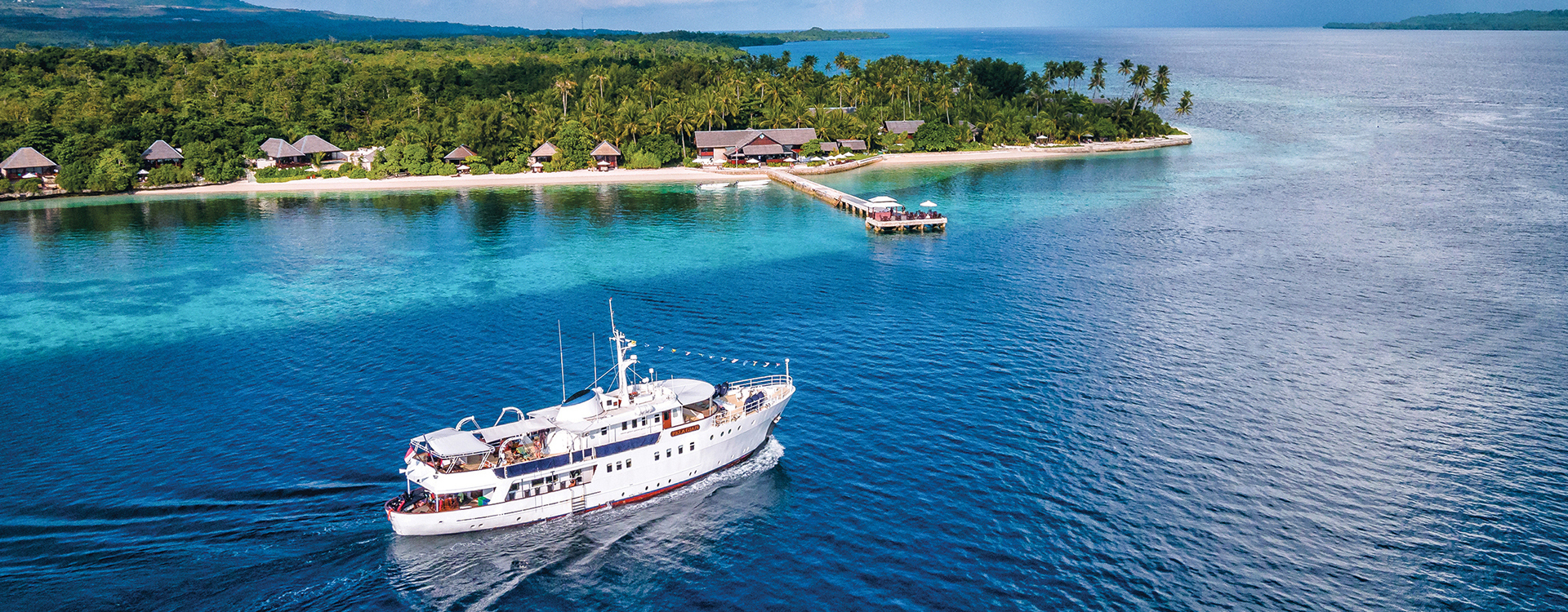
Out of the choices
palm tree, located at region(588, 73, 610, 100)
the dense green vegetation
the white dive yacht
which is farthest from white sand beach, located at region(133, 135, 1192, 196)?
the white dive yacht

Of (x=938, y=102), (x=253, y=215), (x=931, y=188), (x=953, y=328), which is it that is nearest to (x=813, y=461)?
(x=953, y=328)

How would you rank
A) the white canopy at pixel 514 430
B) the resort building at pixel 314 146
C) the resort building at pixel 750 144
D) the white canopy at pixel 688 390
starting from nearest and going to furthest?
the white canopy at pixel 514 430
the white canopy at pixel 688 390
the resort building at pixel 314 146
the resort building at pixel 750 144

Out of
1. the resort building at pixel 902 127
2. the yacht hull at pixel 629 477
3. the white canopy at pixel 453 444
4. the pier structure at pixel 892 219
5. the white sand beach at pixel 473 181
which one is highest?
the resort building at pixel 902 127

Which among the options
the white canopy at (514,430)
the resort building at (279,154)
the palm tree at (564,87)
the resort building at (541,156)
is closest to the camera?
the white canopy at (514,430)

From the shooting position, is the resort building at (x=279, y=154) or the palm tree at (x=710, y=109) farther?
the palm tree at (x=710, y=109)

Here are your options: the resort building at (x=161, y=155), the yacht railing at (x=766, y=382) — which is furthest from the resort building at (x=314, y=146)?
the yacht railing at (x=766, y=382)

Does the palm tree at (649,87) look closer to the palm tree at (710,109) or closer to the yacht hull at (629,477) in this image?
the palm tree at (710,109)

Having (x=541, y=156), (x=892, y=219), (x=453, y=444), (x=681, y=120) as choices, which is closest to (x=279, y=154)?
(x=541, y=156)
